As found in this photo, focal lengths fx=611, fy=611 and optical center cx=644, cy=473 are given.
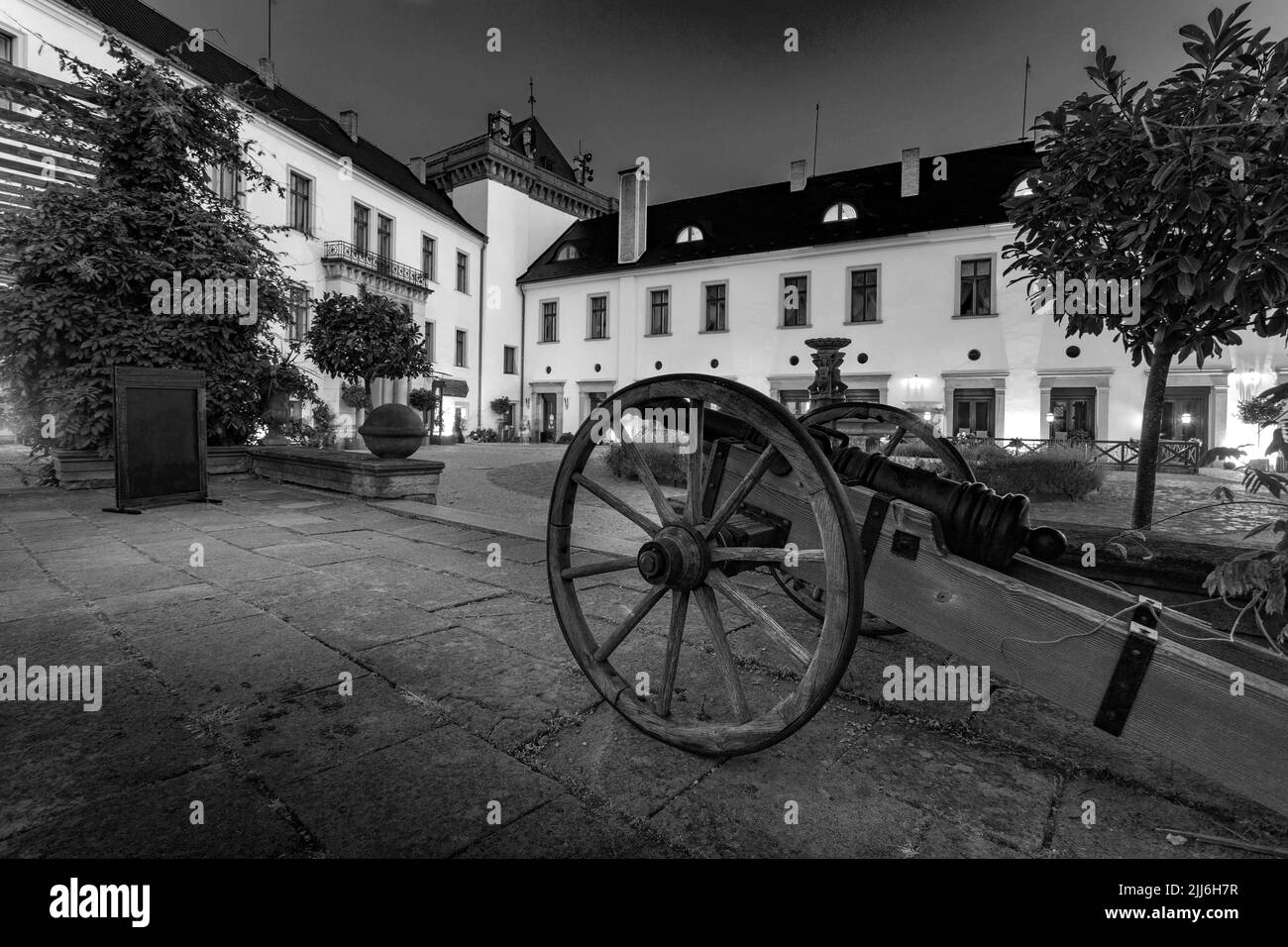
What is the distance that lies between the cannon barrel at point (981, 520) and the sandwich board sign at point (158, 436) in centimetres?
756

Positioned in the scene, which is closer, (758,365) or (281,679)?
(281,679)

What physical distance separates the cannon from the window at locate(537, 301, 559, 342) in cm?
2724

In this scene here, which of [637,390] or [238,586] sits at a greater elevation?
[637,390]

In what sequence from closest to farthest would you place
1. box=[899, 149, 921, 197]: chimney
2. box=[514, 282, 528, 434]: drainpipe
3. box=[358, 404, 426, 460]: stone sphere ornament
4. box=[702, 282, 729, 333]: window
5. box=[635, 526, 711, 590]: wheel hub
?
box=[635, 526, 711, 590]: wheel hub, box=[358, 404, 426, 460]: stone sphere ornament, box=[899, 149, 921, 197]: chimney, box=[702, 282, 729, 333]: window, box=[514, 282, 528, 434]: drainpipe

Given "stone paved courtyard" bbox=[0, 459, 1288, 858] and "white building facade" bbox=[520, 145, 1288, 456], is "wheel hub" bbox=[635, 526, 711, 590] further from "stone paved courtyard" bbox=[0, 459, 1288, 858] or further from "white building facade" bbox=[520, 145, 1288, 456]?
"white building facade" bbox=[520, 145, 1288, 456]

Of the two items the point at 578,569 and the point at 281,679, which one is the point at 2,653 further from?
the point at 578,569

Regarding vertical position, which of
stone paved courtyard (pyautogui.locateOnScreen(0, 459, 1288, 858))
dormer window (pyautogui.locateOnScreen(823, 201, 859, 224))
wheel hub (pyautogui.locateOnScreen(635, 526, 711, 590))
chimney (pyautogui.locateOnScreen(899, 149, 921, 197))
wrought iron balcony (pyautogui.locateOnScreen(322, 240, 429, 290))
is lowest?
stone paved courtyard (pyautogui.locateOnScreen(0, 459, 1288, 858))

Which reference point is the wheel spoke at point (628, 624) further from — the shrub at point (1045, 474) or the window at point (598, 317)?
the window at point (598, 317)

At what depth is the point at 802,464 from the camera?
1.51 m

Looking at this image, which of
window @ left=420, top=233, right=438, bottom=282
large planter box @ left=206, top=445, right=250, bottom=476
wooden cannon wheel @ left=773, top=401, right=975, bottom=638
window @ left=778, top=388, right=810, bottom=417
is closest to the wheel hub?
wooden cannon wheel @ left=773, top=401, right=975, bottom=638

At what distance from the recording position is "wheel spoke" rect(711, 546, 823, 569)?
5.26 feet

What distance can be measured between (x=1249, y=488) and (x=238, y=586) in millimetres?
4297

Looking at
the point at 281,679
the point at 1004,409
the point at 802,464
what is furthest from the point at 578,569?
the point at 1004,409

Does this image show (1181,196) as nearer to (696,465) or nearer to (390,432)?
(696,465)
